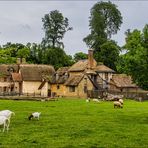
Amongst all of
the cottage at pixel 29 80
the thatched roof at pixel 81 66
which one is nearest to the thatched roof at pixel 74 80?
the thatched roof at pixel 81 66

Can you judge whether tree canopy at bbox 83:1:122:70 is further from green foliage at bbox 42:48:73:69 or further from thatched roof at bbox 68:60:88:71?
thatched roof at bbox 68:60:88:71

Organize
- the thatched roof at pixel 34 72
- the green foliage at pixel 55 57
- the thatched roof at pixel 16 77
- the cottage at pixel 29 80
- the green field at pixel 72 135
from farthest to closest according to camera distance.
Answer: the green foliage at pixel 55 57
the thatched roof at pixel 16 77
the thatched roof at pixel 34 72
the cottage at pixel 29 80
the green field at pixel 72 135

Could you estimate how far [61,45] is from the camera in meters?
132

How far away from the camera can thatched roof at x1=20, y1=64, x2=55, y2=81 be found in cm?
11450

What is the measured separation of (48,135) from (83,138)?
84.8 inches

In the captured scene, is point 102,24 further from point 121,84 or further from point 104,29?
point 121,84

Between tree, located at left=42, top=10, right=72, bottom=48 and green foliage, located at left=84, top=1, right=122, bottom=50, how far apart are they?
7220mm

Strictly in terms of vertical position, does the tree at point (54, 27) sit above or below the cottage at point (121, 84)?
above

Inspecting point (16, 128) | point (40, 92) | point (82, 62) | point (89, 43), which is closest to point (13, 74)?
point (40, 92)

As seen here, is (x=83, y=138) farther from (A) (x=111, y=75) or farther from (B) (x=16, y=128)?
(A) (x=111, y=75)

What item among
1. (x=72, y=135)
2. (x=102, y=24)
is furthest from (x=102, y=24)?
(x=72, y=135)

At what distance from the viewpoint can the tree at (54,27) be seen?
435 ft

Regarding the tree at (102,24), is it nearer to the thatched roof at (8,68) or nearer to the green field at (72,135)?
the thatched roof at (8,68)

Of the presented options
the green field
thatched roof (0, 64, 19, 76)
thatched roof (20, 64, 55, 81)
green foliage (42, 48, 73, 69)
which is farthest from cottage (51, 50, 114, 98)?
the green field
